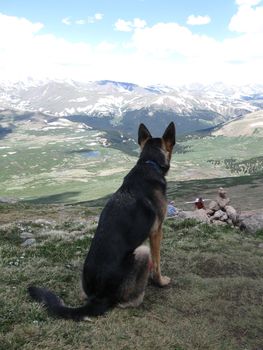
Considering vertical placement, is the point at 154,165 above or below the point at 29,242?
above

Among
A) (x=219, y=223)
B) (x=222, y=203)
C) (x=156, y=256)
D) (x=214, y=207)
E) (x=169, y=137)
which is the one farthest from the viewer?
(x=214, y=207)

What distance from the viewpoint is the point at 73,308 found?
9664mm

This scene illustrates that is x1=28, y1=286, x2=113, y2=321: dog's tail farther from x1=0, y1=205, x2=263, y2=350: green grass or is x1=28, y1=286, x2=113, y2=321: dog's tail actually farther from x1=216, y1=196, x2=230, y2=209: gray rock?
x1=216, y1=196, x2=230, y2=209: gray rock

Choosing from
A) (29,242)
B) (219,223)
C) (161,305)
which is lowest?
(219,223)

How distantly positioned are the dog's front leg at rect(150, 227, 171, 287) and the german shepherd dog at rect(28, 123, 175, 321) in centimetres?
3

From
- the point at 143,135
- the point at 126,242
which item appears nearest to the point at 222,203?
the point at 143,135

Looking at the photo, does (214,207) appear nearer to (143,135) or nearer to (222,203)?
(222,203)

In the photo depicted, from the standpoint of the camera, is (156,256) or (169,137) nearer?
(169,137)

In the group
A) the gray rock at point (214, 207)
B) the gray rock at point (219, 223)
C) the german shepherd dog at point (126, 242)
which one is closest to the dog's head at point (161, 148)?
the german shepherd dog at point (126, 242)

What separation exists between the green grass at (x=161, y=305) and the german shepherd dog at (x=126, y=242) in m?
0.32

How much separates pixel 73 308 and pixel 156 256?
9.59 feet

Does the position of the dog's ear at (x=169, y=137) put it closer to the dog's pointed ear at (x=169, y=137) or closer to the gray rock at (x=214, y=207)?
the dog's pointed ear at (x=169, y=137)

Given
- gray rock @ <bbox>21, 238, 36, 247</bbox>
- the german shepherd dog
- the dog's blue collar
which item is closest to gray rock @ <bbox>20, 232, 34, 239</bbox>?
gray rock @ <bbox>21, 238, 36, 247</bbox>

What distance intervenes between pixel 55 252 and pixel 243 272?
25.2 feet
